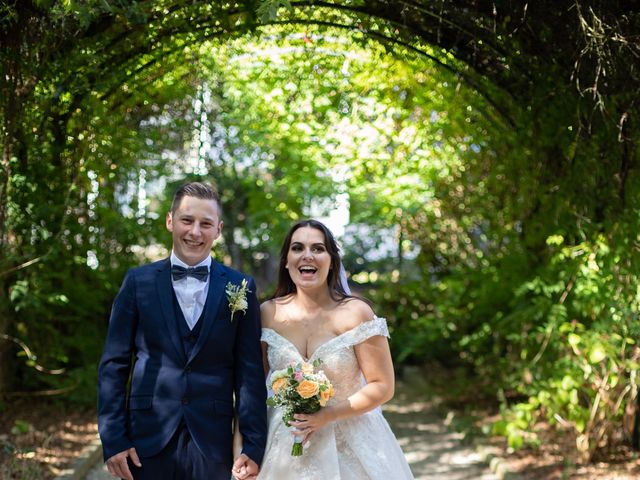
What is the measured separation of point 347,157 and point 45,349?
15.6ft

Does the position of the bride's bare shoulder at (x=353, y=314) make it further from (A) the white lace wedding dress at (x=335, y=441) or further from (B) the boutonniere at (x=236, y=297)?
(B) the boutonniere at (x=236, y=297)

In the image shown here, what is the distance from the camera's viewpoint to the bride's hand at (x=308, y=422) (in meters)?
3.29

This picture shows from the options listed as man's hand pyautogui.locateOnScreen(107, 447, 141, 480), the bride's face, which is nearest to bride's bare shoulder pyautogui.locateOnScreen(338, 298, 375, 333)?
the bride's face

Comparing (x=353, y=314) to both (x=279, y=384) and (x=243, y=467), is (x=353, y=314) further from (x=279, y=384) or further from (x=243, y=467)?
(x=243, y=467)

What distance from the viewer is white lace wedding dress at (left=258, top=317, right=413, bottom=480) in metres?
3.49

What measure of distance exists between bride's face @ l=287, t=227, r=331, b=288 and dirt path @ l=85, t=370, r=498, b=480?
133 inches

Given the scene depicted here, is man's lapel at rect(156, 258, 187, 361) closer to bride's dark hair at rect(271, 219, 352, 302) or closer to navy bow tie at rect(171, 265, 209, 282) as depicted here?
navy bow tie at rect(171, 265, 209, 282)

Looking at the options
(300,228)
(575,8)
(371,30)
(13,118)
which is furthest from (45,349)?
(575,8)

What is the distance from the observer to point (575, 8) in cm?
499

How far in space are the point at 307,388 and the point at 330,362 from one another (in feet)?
1.18

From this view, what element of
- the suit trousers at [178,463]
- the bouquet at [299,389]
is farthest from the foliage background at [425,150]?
the suit trousers at [178,463]

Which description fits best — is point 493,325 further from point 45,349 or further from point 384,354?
point 384,354

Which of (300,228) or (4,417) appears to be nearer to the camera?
(300,228)

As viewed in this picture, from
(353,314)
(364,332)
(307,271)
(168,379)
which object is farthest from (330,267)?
(168,379)
